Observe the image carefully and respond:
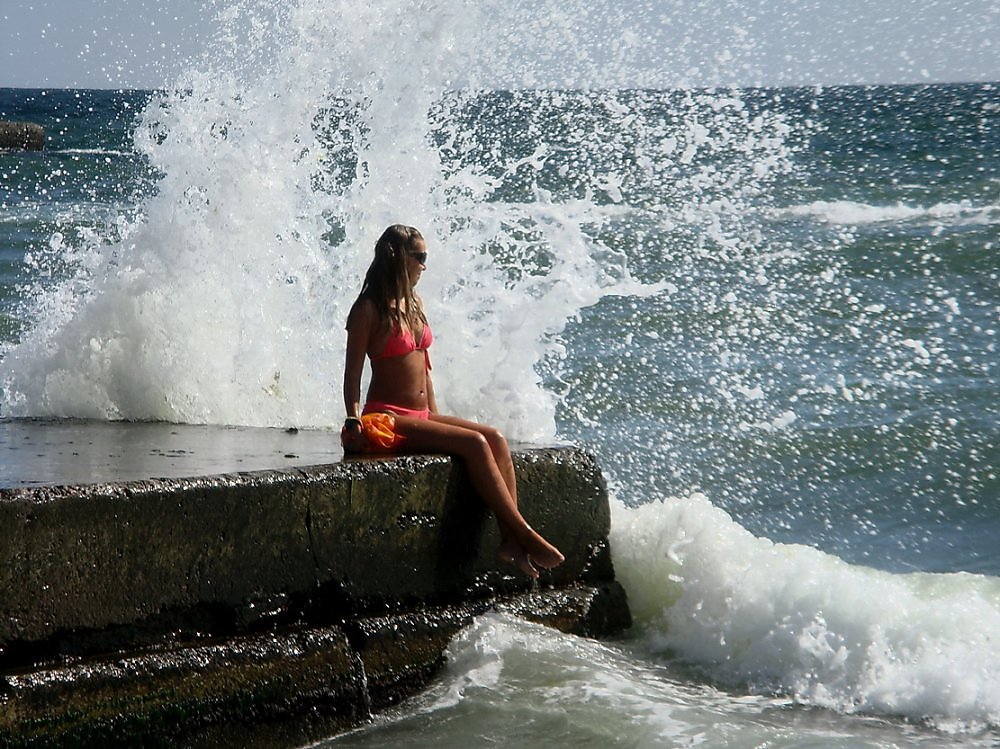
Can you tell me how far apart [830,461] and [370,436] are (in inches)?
174

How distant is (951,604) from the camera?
519 cm

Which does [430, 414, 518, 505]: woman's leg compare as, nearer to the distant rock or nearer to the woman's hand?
the woman's hand

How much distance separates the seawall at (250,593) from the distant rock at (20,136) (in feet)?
130

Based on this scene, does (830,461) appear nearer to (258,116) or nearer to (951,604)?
(951,604)

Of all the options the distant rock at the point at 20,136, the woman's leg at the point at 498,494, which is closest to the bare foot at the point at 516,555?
the woman's leg at the point at 498,494

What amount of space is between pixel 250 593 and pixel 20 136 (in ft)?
133

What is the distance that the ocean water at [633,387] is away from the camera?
450 cm

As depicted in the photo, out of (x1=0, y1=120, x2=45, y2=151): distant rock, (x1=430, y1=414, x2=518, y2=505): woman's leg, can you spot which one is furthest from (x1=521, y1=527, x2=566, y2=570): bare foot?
(x1=0, y1=120, x2=45, y2=151): distant rock

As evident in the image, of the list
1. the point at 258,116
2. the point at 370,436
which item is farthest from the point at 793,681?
the point at 258,116

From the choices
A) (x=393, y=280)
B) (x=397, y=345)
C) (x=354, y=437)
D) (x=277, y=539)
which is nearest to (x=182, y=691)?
(x=277, y=539)

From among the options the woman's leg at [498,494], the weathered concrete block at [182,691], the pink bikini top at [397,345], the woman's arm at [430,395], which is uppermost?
the pink bikini top at [397,345]

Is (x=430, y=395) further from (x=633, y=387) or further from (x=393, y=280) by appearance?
(x=633, y=387)

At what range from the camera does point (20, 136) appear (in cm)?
4125

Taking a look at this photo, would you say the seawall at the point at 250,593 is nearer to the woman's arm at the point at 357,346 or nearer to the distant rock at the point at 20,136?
the woman's arm at the point at 357,346
